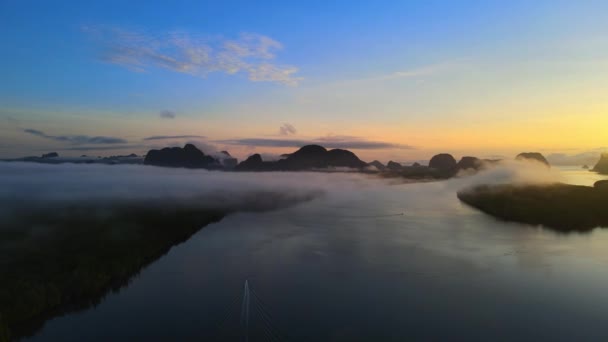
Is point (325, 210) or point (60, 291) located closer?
point (60, 291)

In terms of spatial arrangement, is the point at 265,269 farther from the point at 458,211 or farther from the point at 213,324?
the point at 458,211

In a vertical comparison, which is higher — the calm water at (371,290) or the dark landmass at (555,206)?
the dark landmass at (555,206)

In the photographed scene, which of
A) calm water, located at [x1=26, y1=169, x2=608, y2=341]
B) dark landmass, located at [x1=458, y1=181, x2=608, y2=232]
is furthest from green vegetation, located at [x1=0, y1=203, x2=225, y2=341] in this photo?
dark landmass, located at [x1=458, y1=181, x2=608, y2=232]

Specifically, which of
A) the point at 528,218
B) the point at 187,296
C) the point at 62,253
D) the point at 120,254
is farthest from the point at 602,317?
the point at 528,218

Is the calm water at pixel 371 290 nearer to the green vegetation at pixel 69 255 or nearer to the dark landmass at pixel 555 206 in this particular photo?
the green vegetation at pixel 69 255

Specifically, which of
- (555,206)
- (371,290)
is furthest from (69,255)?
(555,206)

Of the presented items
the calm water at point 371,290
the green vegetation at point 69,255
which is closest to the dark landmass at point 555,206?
the calm water at point 371,290
